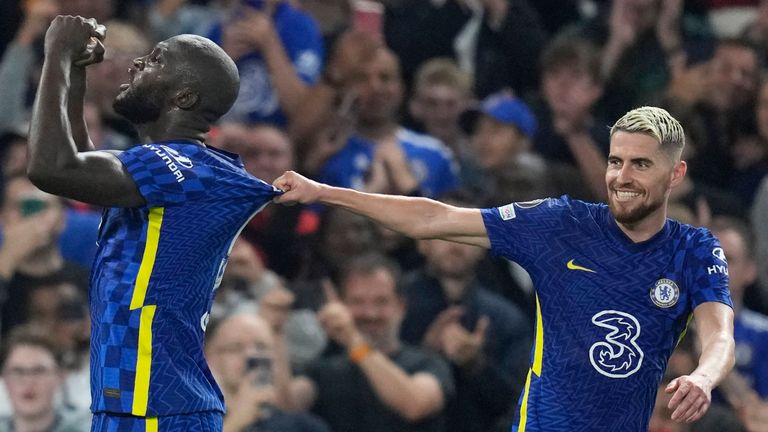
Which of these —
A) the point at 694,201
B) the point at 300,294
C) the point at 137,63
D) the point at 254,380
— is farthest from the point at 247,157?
the point at 137,63

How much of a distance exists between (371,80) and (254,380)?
274 centimetres

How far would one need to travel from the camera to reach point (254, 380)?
26.5ft

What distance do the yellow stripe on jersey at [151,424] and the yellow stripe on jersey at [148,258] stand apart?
378 mm

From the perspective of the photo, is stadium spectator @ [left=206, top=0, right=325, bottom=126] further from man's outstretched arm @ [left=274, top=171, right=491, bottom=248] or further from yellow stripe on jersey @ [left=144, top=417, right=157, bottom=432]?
yellow stripe on jersey @ [left=144, top=417, right=157, bottom=432]

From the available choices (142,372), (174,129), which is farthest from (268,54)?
(142,372)

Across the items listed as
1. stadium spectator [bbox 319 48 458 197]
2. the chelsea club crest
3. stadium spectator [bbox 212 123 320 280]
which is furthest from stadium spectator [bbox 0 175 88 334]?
the chelsea club crest

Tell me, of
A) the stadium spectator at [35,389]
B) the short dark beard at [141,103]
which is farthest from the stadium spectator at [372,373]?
the short dark beard at [141,103]

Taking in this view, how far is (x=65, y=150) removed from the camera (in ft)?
16.6

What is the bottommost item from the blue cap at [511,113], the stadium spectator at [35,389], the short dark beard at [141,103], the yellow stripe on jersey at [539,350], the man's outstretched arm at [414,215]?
the stadium spectator at [35,389]

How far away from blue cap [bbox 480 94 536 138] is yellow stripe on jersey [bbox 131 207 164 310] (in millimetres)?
5560

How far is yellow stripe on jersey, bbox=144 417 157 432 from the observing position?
17.3 feet

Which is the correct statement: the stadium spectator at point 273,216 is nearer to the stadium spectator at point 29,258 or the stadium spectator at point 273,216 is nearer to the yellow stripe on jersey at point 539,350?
the stadium spectator at point 29,258

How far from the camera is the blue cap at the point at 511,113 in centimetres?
1066

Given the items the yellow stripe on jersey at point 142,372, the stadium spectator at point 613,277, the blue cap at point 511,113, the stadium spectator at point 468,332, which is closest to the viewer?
the yellow stripe on jersey at point 142,372
